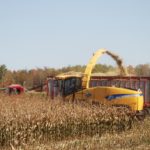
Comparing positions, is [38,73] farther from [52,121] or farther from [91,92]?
[52,121]

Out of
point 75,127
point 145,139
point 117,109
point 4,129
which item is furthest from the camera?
point 117,109

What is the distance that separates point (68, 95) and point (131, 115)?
2.91 meters

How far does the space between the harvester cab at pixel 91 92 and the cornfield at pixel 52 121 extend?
582mm

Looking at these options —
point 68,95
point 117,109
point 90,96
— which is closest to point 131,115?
point 117,109

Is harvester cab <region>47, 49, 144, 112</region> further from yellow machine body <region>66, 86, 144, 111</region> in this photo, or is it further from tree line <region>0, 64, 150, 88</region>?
tree line <region>0, 64, 150, 88</region>

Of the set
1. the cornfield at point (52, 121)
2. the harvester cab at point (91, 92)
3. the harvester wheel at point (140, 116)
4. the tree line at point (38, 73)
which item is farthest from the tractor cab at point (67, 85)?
the tree line at point (38, 73)

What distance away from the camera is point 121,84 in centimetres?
1605

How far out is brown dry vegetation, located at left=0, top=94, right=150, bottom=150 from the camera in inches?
412

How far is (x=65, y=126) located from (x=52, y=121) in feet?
1.89

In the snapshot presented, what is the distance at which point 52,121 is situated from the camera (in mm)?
11500

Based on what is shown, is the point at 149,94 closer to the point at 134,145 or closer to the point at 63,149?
the point at 134,145

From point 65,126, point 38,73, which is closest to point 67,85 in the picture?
point 65,126

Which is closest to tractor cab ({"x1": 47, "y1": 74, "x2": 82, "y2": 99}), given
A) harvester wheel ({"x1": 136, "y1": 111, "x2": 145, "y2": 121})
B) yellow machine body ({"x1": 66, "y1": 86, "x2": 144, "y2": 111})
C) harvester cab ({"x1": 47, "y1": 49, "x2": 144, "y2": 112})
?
harvester cab ({"x1": 47, "y1": 49, "x2": 144, "y2": 112})

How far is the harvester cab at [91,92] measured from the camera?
14.3m
